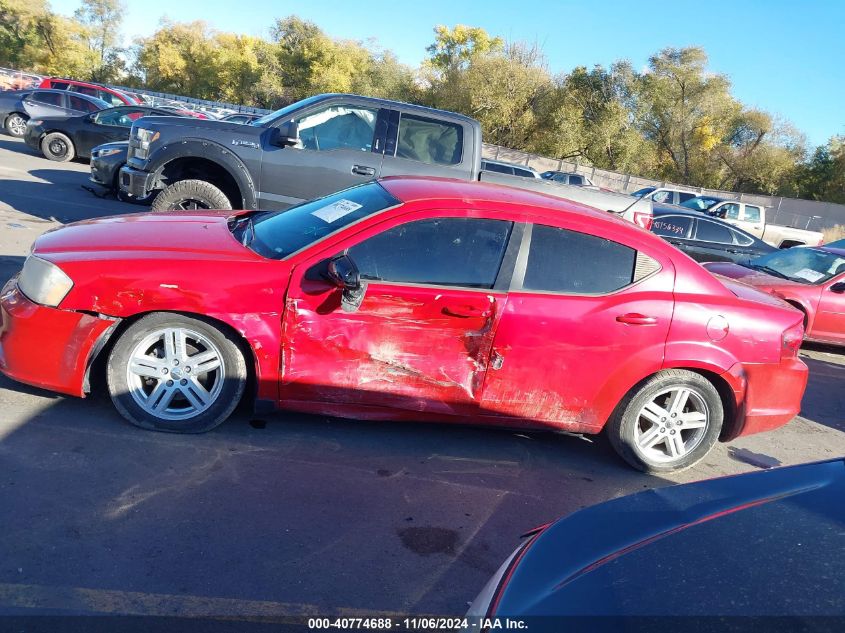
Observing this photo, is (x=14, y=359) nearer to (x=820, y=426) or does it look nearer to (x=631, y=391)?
(x=631, y=391)

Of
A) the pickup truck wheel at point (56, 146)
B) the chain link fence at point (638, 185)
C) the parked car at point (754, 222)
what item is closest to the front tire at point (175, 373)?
the pickup truck wheel at point (56, 146)

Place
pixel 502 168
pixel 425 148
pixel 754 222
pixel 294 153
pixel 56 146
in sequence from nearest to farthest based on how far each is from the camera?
pixel 294 153
pixel 425 148
pixel 56 146
pixel 502 168
pixel 754 222

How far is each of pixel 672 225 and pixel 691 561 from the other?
433 inches

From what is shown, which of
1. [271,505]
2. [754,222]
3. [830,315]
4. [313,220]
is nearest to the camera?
[271,505]

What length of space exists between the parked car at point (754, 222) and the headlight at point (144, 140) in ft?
59.0

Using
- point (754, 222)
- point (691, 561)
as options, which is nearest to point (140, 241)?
point (691, 561)

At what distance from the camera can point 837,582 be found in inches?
67.6

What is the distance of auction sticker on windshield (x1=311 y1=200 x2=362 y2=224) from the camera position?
426 cm

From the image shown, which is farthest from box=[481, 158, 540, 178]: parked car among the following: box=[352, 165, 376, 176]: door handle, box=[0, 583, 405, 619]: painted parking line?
box=[0, 583, 405, 619]: painted parking line

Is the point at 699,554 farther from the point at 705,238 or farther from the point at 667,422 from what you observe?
the point at 705,238

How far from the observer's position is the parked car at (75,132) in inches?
616

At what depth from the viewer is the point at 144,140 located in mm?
7645

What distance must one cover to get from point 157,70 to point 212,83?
23.3 ft

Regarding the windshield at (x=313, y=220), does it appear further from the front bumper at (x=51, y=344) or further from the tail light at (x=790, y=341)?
the tail light at (x=790, y=341)
